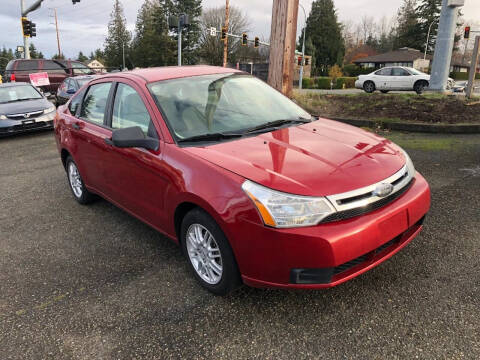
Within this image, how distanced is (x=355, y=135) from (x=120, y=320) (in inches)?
93.1

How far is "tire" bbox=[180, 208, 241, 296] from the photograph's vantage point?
2.58 metres

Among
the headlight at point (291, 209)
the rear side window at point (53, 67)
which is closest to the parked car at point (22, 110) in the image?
the rear side window at point (53, 67)

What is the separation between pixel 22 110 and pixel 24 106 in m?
0.29

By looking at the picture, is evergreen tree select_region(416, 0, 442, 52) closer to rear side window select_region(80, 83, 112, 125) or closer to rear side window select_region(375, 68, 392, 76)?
rear side window select_region(375, 68, 392, 76)

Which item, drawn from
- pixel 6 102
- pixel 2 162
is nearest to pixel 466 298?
pixel 2 162

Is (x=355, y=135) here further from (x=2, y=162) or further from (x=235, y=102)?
(x=2, y=162)

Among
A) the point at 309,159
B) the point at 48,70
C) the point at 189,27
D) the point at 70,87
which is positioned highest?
the point at 189,27

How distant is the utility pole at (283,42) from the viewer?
7270 mm

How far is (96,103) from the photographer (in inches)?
167

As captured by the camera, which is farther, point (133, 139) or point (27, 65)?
point (27, 65)

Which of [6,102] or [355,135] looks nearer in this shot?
[355,135]

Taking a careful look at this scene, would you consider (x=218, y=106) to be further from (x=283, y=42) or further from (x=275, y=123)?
(x=283, y=42)

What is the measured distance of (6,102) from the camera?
10320mm

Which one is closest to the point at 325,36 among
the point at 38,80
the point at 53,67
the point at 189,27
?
the point at 189,27
